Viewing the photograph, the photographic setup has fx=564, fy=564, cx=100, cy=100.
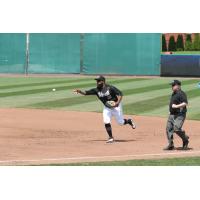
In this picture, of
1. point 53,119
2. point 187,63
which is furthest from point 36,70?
point 53,119

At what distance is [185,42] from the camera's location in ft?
215

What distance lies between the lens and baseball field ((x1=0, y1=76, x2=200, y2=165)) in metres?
10.4

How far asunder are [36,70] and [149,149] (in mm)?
29669

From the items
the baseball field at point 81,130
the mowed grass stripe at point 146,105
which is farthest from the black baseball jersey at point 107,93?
the mowed grass stripe at point 146,105

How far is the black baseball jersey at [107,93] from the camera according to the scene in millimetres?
12764

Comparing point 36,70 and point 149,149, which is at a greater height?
point 36,70

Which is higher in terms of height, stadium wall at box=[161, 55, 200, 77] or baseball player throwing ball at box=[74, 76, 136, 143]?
stadium wall at box=[161, 55, 200, 77]

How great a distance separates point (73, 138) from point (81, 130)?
1.57m

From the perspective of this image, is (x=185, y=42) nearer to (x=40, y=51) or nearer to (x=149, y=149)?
(x=40, y=51)

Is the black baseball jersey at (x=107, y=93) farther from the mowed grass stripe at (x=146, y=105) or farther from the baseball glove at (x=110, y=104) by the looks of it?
the mowed grass stripe at (x=146, y=105)

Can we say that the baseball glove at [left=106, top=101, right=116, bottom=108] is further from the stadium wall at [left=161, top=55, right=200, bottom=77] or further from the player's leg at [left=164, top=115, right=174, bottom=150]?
the stadium wall at [left=161, top=55, right=200, bottom=77]

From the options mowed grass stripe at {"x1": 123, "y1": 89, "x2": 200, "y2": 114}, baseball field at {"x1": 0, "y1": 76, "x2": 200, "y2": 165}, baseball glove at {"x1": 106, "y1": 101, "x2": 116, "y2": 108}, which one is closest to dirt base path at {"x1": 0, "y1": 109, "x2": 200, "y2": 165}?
baseball field at {"x1": 0, "y1": 76, "x2": 200, "y2": 165}

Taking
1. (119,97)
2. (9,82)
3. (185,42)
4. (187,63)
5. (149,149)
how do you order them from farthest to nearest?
(185,42) → (187,63) → (9,82) → (119,97) → (149,149)

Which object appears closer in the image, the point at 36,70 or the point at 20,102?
the point at 20,102
